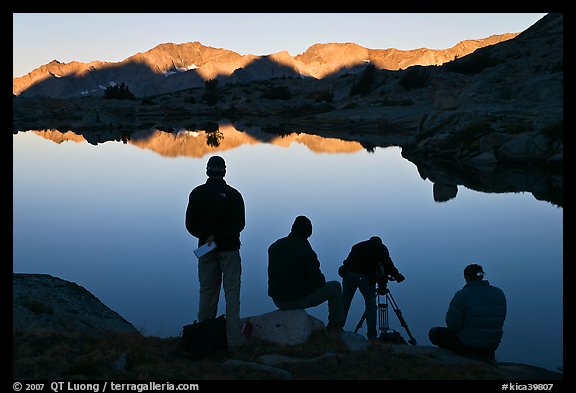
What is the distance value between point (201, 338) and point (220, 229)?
5.11ft

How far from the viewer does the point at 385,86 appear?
7731cm

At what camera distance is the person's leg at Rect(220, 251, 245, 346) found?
8875 mm

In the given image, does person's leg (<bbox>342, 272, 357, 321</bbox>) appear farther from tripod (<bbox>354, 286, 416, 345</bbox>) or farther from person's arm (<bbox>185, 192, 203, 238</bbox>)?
person's arm (<bbox>185, 192, 203, 238</bbox>)

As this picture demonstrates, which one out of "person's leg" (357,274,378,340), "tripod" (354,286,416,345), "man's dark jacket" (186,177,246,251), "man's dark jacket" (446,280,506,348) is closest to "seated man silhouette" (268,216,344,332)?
"tripod" (354,286,416,345)

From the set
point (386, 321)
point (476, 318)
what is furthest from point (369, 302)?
point (476, 318)

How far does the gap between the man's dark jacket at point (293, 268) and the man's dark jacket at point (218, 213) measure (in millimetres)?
1190

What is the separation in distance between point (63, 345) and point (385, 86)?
7260 centimetres

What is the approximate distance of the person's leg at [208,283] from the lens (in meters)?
9.02

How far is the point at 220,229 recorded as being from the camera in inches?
343

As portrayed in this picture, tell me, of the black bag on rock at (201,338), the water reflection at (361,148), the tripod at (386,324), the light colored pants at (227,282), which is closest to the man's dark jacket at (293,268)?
the light colored pants at (227,282)

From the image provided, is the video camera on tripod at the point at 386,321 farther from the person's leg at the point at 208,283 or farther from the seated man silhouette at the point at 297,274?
the person's leg at the point at 208,283

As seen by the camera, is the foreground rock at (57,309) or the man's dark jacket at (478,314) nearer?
the man's dark jacket at (478,314)

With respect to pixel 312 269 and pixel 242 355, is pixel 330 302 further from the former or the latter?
pixel 242 355
